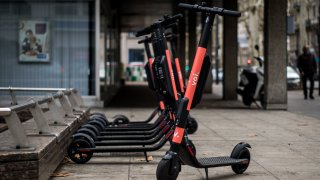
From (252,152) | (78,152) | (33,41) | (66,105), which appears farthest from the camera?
(33,41)

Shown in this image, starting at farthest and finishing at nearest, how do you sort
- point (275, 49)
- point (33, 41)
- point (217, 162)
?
point (33, 41), point (275, 49), point (217, 162)

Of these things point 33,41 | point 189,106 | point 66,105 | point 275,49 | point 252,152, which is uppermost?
point 33,41

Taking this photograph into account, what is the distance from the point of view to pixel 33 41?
17.3 metres

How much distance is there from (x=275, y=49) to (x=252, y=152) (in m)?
8.52

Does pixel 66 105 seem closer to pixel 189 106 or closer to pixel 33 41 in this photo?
pixel 189 106

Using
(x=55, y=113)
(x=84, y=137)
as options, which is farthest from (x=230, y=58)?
(x=84, y=137)

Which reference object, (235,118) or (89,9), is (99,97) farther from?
(235,118)

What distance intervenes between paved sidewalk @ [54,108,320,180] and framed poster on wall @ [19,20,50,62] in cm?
416

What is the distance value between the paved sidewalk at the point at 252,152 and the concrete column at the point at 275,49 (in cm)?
218

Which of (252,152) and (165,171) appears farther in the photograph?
(252,152)

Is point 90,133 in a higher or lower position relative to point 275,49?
lower

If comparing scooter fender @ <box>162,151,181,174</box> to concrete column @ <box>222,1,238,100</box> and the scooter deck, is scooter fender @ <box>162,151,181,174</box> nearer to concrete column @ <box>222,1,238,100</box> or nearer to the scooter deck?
the scooter deck

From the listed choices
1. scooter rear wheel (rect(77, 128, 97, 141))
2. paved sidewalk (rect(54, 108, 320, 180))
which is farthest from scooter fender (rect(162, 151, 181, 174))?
scooter rear wheel (rect(77, 128, 97, 141))

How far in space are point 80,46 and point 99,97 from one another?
4.99 ft
